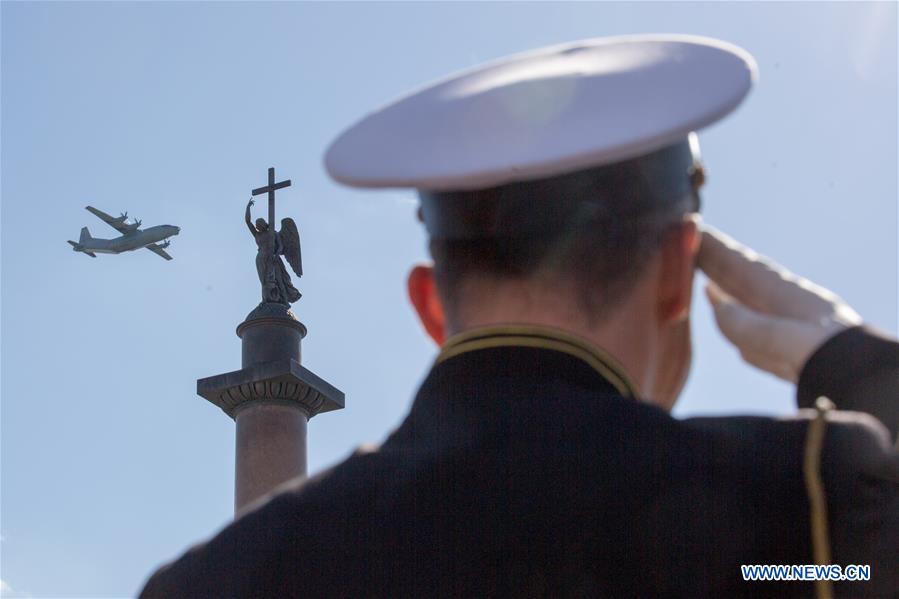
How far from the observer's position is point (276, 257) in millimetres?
16922

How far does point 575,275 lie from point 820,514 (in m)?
0.50

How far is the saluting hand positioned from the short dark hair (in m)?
0.22

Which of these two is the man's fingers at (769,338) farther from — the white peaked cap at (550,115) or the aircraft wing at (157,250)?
the aircraft wing at (157,250)

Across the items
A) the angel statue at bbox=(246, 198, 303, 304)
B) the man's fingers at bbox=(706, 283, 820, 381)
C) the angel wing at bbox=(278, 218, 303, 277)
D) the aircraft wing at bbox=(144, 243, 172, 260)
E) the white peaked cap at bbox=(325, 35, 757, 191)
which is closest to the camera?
the white peaked cap at bbox=(325, 35, 757, 191)

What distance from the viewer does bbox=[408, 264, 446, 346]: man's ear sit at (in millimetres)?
2010

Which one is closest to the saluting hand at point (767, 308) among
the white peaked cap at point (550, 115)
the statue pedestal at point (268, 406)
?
the white peaked cap at point (550, 115)

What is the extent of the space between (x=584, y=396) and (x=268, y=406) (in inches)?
513

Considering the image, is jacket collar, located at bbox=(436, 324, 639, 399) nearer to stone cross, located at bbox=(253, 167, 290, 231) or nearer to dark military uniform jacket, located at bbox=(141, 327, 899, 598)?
dark military uniform jacket, located at bbox=(141, 327, 899, 598)

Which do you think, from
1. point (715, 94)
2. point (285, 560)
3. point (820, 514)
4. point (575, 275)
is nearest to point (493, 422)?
point (575, 275)

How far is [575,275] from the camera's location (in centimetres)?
177

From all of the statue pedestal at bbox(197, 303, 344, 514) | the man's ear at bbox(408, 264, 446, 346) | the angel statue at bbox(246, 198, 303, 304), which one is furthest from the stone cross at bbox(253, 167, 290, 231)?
the man's ear at bbox(408, 264, 446, 346)

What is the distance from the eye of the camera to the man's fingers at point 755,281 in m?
1.93

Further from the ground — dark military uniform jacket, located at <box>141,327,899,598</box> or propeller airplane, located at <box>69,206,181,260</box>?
propeller airplane, located at <box>69,206,181,260</box>

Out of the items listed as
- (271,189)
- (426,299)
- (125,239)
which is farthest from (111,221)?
(426,299)
